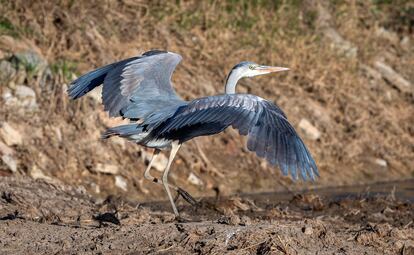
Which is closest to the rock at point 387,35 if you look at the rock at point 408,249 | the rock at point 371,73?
the rock at point 371,73

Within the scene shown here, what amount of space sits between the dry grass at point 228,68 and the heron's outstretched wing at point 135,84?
1.74 metres

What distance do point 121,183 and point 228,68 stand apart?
3.12 metres

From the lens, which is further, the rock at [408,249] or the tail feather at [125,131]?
the tail feather at [125,131]

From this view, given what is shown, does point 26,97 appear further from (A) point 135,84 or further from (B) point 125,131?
(B) point 125,131

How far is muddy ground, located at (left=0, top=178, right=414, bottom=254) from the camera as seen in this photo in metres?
5.26

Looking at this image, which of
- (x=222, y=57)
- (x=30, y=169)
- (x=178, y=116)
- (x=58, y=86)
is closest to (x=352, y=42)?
(x=222, y=57)

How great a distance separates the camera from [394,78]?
13.6 m

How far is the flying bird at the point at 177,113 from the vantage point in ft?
18.3

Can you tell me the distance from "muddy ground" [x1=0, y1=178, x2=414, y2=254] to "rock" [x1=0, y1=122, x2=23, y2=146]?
122 centimetres

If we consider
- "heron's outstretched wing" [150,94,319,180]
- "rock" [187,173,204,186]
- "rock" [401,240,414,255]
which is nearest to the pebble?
"heron's outstretched wing" [150,94,319,180]

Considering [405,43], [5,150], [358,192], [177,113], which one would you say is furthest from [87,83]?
[405,43]

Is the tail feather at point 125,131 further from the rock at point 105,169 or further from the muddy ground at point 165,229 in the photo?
the rock at point 105,169

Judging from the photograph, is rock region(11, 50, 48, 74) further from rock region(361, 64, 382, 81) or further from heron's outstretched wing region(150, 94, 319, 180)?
rock region(361, 64, 382, 81)

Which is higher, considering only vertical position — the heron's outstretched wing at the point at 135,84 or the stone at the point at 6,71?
the heron's outstretched wing at the point at 135,84
